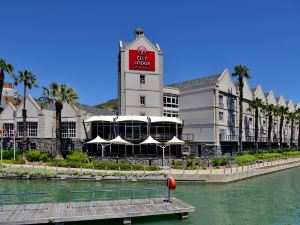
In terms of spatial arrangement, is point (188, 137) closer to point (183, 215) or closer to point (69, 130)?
point (69, 130)

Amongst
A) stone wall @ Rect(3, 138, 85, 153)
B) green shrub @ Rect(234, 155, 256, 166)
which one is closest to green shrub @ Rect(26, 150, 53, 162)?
stone wall @ Rect(3, 138, 85, 153)

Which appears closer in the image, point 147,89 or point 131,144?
point 131,144

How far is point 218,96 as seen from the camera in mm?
56531

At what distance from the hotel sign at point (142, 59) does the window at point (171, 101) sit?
6752 millimetres

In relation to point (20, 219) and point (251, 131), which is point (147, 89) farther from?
point (20, 219)

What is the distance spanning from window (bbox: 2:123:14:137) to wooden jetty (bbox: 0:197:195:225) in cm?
3796

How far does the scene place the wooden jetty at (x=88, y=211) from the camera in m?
17.9

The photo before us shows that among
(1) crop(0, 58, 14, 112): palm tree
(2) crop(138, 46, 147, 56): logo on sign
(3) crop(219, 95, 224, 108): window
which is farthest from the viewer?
(3) crop(219, 95, 224, 108): window

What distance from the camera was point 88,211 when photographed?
63.9 ft

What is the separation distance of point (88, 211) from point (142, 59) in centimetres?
3858

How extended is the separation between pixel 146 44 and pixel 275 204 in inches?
1451

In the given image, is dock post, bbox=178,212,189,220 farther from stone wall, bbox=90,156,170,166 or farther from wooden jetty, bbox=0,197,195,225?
stone wall, bbox=90,156,170,166

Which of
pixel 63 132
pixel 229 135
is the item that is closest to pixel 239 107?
pixel 229 135

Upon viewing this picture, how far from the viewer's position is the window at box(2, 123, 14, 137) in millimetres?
55156
